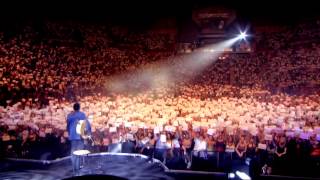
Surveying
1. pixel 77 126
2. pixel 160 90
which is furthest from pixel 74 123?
pixel 160 90

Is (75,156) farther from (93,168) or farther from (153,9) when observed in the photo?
(153,9)

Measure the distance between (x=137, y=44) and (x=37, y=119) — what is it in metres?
18.7

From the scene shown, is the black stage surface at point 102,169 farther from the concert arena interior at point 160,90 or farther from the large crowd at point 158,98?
the large crowd at point 158,98

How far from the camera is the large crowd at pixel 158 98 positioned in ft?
34.2

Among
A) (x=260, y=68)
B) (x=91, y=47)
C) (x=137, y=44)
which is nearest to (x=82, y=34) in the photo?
(x=91, y=47)

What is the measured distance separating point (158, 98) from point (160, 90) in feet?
8.19

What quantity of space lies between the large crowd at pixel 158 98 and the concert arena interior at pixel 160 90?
61 millimetres

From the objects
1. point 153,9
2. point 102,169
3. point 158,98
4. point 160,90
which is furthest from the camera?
point 153,9

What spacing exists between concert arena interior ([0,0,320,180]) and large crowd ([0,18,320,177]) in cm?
6

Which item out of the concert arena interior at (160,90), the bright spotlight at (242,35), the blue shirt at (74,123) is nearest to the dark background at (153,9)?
the concert arena interior at (160,90)

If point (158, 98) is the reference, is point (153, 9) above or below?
above

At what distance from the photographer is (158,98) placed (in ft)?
67.6

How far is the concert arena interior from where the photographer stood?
9.59 m

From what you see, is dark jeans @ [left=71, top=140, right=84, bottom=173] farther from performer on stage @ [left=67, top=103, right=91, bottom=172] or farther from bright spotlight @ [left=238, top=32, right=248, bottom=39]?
bright spotlight @ [left=238, top=32, right=248, bottom=39]
